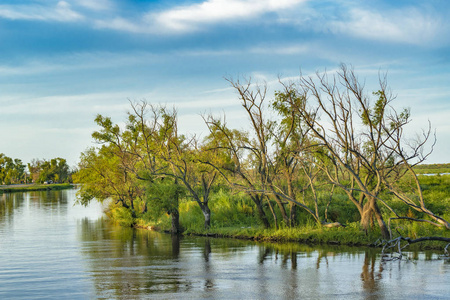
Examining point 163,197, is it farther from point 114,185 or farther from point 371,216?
point 371,216

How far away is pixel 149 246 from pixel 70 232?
1177 cm

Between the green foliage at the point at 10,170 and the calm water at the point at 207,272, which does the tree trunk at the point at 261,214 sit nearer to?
the calm water at the point at 207,272

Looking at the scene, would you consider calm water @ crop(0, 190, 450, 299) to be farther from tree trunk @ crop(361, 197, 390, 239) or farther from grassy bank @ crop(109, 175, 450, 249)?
grassy bank @ crop(109, 175, 450, 249)

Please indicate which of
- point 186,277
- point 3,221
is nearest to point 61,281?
point 186,277

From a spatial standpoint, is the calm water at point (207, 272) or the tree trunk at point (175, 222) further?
the tree trunk at point (175, 222)

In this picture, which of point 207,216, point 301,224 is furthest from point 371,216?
point 207,216

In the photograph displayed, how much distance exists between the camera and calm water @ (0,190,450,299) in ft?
56.1

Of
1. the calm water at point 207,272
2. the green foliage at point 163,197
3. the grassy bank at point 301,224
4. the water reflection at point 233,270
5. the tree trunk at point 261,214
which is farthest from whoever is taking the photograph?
the green foliage at point 163,197

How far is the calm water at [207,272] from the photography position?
17109 mm

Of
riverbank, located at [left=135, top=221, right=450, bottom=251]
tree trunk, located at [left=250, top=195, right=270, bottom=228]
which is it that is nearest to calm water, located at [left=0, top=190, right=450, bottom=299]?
riverbank, located at [left=135, top=221, right=450, bottom=251]

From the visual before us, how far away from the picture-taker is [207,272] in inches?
849

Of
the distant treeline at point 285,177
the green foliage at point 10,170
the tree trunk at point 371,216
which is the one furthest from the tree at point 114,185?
the green foliage at point 10,170

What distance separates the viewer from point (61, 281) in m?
20.1

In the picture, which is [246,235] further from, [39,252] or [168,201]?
[39,252]
